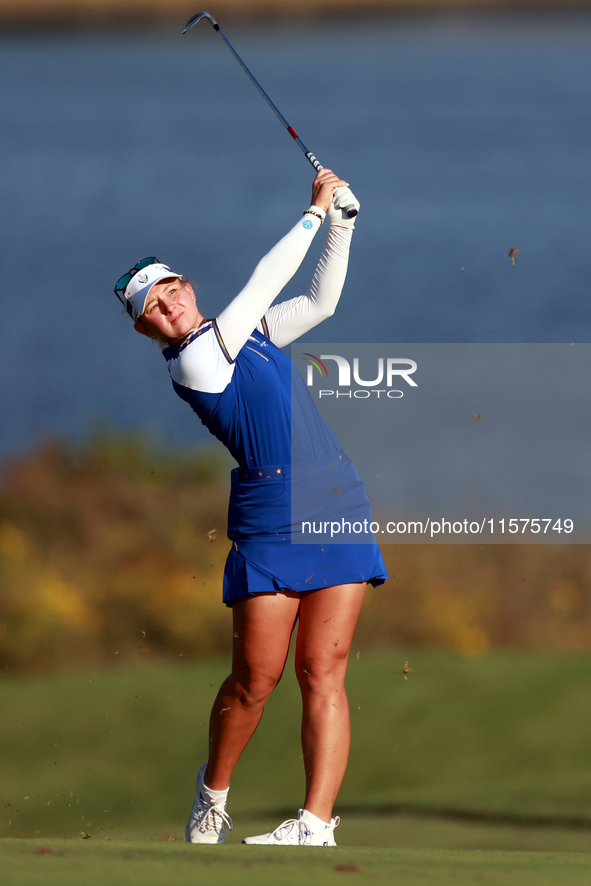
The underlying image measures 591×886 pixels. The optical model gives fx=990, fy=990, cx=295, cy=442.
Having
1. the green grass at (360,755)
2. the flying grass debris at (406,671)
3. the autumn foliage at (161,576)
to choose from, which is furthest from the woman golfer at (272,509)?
the autumn foliage at (161,576)

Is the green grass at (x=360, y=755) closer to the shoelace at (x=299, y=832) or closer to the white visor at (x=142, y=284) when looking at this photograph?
the shoelace at (x=299, y=832)

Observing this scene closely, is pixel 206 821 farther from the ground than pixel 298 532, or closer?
closer

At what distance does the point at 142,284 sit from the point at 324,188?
0.51 meters

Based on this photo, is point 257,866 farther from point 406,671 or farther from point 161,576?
point 161,576

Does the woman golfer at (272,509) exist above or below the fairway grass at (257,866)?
above

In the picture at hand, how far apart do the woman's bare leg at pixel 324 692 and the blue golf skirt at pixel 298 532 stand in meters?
0.07

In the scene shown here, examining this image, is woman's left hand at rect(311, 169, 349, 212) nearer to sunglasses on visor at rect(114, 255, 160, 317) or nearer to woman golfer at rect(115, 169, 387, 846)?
woman golfer at rect(115, 169, 387, 846)

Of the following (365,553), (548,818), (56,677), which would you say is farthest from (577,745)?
(56,677)

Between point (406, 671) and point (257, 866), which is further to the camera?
point (406, 671)

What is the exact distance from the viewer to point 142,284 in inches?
95.4

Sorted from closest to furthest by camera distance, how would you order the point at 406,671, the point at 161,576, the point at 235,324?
1. the point at 235,324
2. the point at 406,671
3. the point at 161,576

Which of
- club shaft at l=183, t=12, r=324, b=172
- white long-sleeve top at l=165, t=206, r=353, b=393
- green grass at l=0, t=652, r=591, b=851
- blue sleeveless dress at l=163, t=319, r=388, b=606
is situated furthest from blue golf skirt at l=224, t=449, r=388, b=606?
green grass at l=0, t=652, r=591, b=851

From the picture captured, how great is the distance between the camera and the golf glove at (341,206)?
2.49 metres

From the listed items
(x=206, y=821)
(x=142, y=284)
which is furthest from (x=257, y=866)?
(x=142, y=284)
